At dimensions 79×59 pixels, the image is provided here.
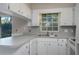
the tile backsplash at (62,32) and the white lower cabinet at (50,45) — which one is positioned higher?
the tile backsplash at (62,32)

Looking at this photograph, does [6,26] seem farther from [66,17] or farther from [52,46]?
[66,17]

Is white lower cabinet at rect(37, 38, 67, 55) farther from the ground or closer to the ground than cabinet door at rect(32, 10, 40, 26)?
closer to the ground

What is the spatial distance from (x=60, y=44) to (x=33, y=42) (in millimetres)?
443

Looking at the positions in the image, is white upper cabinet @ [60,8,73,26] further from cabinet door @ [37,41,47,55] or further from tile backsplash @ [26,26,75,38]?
cabinet door @ [37,41,47,55]

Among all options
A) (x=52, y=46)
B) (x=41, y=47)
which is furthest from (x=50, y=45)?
(x=41, y=47)

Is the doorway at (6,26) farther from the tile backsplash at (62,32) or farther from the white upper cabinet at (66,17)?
the white upper cabinet at (66,17)

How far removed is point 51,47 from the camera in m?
1.66

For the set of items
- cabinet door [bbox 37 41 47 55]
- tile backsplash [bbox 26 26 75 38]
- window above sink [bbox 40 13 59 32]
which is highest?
window above sink [bbox 40 13 59 32]

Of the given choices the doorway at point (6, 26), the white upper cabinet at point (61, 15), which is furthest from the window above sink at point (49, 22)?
the doorway at point (6, 26)

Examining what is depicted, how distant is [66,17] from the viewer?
170 centimetres

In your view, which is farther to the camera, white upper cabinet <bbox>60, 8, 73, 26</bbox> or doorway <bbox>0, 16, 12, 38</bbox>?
white upper cabinet <bbox>60, 8, 73, 26</bbox>

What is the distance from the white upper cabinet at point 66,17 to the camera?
164 centimetres

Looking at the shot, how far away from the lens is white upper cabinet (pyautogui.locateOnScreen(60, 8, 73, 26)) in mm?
1642

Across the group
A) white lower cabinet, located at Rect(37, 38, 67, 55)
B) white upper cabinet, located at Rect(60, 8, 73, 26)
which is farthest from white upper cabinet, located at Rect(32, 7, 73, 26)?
white lower cabinet, located at Rect(37, 38, 67, 55)
